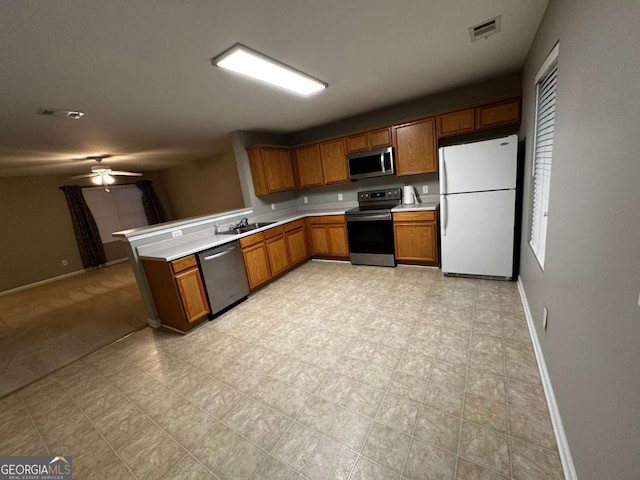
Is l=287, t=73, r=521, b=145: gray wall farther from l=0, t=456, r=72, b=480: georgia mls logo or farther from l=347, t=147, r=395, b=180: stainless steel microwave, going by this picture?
l=0, t=456, r=72, b=480: georgia mls logo

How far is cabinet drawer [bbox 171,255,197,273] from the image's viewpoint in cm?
264

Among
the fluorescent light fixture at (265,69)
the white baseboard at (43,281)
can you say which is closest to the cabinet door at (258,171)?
the fluorescent light fixture at (265,69)

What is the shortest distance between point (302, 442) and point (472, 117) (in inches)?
152

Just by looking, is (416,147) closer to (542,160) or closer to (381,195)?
(381,195)

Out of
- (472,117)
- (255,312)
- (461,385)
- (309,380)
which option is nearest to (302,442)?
(309,380)

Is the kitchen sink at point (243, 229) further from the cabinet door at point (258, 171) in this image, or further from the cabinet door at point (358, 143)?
the cabinet door at point (358, 143)

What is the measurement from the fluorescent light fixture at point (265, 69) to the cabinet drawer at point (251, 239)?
6.31 ft

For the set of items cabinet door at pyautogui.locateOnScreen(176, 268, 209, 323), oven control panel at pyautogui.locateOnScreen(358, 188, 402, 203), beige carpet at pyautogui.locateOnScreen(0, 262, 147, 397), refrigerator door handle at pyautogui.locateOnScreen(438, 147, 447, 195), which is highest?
refrigerator door handle at pyautogui.locateOnScreen(438, 147, 447, 195)

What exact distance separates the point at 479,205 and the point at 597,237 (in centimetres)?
221

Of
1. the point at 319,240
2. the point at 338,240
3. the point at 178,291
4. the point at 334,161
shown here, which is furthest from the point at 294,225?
the point at 178,291

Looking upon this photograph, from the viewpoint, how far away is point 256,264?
143 inches

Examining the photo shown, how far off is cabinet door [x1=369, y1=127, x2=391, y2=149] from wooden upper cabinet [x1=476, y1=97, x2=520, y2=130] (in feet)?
3.75

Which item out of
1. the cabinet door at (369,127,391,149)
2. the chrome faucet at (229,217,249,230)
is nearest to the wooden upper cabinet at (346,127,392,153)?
the cabinet door at (369,127,391,149)

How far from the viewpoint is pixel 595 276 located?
95cm
